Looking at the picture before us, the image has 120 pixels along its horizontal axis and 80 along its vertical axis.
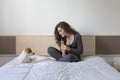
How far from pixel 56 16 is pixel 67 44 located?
611 mm

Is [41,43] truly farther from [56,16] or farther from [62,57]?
[62,57]

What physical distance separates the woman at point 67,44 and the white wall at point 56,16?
0.40 m

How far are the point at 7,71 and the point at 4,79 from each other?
0.35 m

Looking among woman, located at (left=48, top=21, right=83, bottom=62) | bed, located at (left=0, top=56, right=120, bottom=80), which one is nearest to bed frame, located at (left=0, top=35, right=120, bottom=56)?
woman, located at (left=48, top=21, right=83, bottom=62)

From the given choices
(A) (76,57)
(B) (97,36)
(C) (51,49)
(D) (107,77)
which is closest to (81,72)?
(D) (107,77)

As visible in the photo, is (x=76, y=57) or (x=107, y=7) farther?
(x=107, y=7)

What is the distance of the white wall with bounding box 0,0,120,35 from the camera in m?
3.73

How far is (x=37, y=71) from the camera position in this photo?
2.42 meters

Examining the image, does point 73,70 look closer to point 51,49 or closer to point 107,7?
point 51,49

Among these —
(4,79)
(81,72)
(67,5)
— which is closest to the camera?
(4,79)

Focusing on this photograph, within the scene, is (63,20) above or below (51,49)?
above

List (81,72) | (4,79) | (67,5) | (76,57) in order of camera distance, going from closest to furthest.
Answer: (4,79), (81,72), (76,57), (67,5)

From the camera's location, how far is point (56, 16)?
148 inches

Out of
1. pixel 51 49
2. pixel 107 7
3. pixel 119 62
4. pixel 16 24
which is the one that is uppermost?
pixel 107 7
